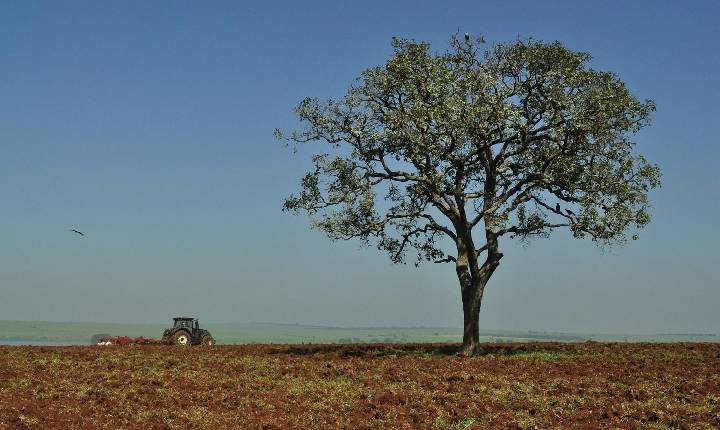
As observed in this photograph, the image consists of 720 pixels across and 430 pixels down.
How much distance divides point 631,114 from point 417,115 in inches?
438

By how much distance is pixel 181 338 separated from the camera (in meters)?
51.5

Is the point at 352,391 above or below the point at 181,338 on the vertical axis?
below

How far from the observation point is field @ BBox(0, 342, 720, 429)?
20500 mm

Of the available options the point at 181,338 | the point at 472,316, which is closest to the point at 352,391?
the point at 472,316

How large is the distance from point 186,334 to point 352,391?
29.4m

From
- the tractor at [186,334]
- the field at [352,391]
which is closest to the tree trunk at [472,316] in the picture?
the field at [352,391]

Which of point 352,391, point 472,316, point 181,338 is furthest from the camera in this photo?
point 181,338

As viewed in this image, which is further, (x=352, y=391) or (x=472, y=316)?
(x=472, y=316)

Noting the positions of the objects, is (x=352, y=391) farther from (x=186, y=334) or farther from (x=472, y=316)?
(x=186, y=334)

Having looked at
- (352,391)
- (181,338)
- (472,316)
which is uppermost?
(472,316)

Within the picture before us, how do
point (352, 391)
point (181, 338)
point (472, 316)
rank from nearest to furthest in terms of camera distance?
point (352, 391) → point (472, 316) → point (181, 338)

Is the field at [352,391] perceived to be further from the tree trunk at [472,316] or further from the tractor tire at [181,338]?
the tractor tire at [181,338]

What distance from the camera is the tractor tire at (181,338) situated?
5134 cm

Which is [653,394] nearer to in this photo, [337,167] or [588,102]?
[588,102]
